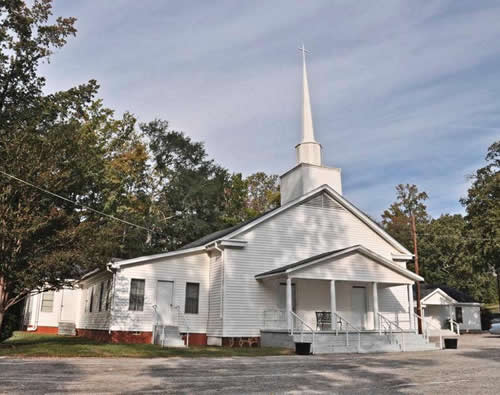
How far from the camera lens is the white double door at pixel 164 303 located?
20672mm

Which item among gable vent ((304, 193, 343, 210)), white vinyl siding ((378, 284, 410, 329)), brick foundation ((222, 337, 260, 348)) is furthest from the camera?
white vinyl siding ((378, 284, 410, 329))

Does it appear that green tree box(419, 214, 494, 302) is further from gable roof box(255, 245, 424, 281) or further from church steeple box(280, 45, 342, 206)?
gable roof box(255, 245, 424, 281)

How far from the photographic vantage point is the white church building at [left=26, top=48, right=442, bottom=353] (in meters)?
19.5

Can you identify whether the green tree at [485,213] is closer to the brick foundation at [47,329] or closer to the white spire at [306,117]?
the white spire at [306,117]

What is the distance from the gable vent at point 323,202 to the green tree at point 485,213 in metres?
11.6

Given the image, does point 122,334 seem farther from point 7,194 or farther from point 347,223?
point 347,223

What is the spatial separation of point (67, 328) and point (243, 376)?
21.9m

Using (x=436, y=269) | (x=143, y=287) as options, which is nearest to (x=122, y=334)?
(x=143, y=287)

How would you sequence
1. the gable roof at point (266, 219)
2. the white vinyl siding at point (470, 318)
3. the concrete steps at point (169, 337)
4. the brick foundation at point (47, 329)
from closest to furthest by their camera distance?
the concrete steps at point (169, 337), the gable roof at point (266, 219), the brick foundation at point (47, 329), the white vinyl siding at point (470, 318)

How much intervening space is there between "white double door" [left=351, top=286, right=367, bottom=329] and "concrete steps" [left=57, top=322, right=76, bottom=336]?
16.2 metres

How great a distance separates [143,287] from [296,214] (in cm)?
768

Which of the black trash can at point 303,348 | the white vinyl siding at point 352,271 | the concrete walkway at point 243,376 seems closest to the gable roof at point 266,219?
the white vinyl siding at point 352,271

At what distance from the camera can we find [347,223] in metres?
23.8

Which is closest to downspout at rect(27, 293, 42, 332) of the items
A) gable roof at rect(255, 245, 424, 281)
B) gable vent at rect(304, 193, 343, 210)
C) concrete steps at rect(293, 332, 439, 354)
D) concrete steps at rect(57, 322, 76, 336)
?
concrete steps at rect(57, 322, 76, 336)
